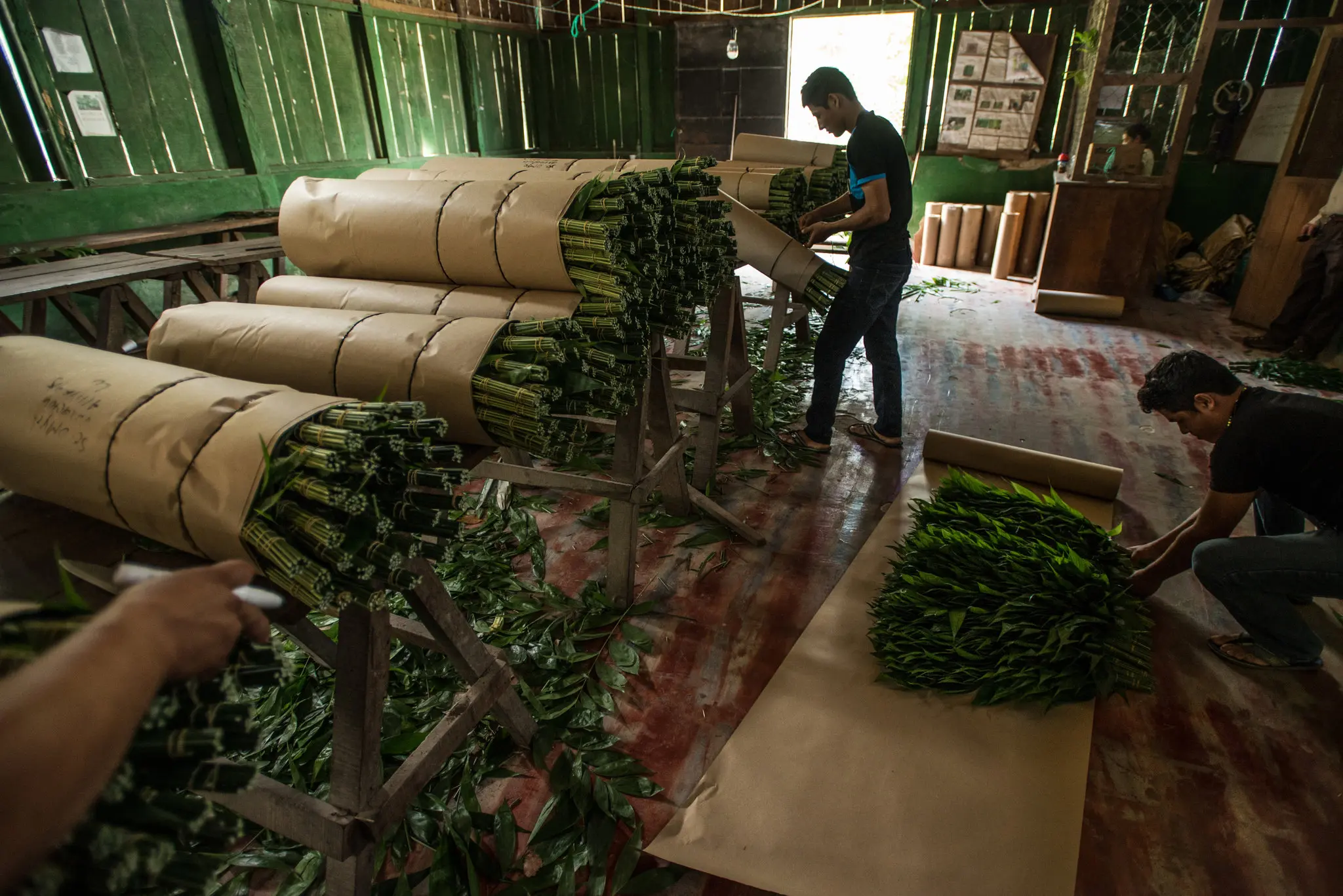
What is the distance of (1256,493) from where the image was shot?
2.39 m

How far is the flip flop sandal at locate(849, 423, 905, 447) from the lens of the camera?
4332 mm

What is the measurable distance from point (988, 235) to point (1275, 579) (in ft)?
27.1

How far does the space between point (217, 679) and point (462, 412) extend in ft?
2.87

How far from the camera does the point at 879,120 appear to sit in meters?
3.71

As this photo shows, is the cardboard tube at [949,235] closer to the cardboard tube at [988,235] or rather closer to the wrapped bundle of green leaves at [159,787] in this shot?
the cardboard tube at [988,235]

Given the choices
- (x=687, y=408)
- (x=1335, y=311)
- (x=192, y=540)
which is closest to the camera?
(x=192, y=540)

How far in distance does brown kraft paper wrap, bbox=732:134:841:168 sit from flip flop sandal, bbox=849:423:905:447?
2.69 m

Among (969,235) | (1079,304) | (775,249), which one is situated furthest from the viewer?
(969,235)

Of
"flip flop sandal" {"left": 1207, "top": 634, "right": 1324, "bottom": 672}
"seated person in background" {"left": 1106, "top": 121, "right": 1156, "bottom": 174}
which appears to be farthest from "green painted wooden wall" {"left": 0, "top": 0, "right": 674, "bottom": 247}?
"flip flop sandal" {"left": 1207, "top": 634, "right": 1324, "bottom": 672}

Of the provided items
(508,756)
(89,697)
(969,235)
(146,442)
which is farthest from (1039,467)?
(969,235)

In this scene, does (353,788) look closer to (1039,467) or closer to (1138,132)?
(1039,467)

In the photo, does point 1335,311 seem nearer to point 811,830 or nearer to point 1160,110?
point 1160,110

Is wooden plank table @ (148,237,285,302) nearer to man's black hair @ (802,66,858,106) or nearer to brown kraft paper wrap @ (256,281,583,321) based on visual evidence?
brown kraft paper wrap @ (256,281,583,321)

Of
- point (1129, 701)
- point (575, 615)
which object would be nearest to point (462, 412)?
point (575, 615)
